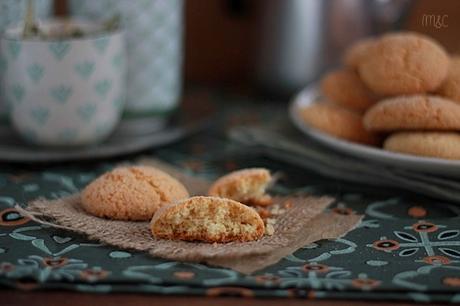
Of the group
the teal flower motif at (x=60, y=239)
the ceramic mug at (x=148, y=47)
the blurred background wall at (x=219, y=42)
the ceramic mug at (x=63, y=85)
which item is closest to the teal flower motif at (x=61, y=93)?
the ceramic mug at (x=63, y=85)

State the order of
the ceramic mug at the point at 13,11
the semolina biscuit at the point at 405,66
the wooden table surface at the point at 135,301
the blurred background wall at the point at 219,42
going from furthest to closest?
the blurred background wall at the point at 219,42 < the ceramic mug at the point at 13,11 < the semolina biscuit at the point at 405,66 < the wooden table surface at the point at 135,301

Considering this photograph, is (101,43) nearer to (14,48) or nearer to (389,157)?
(14,48)

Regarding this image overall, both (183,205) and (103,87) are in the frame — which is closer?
(183,205)

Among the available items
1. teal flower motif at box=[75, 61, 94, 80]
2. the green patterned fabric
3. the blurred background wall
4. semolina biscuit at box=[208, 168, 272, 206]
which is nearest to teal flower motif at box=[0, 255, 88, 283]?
the green patterned fabric

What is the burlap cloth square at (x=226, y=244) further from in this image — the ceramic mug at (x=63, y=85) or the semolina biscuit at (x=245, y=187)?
the ceramic mug at (x=63, y=85)

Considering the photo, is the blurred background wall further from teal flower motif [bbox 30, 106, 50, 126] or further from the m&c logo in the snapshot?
teal flower motif [bbox 30, 106, 50, 126]

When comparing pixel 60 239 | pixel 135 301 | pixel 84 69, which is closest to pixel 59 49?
pixel 84 69
